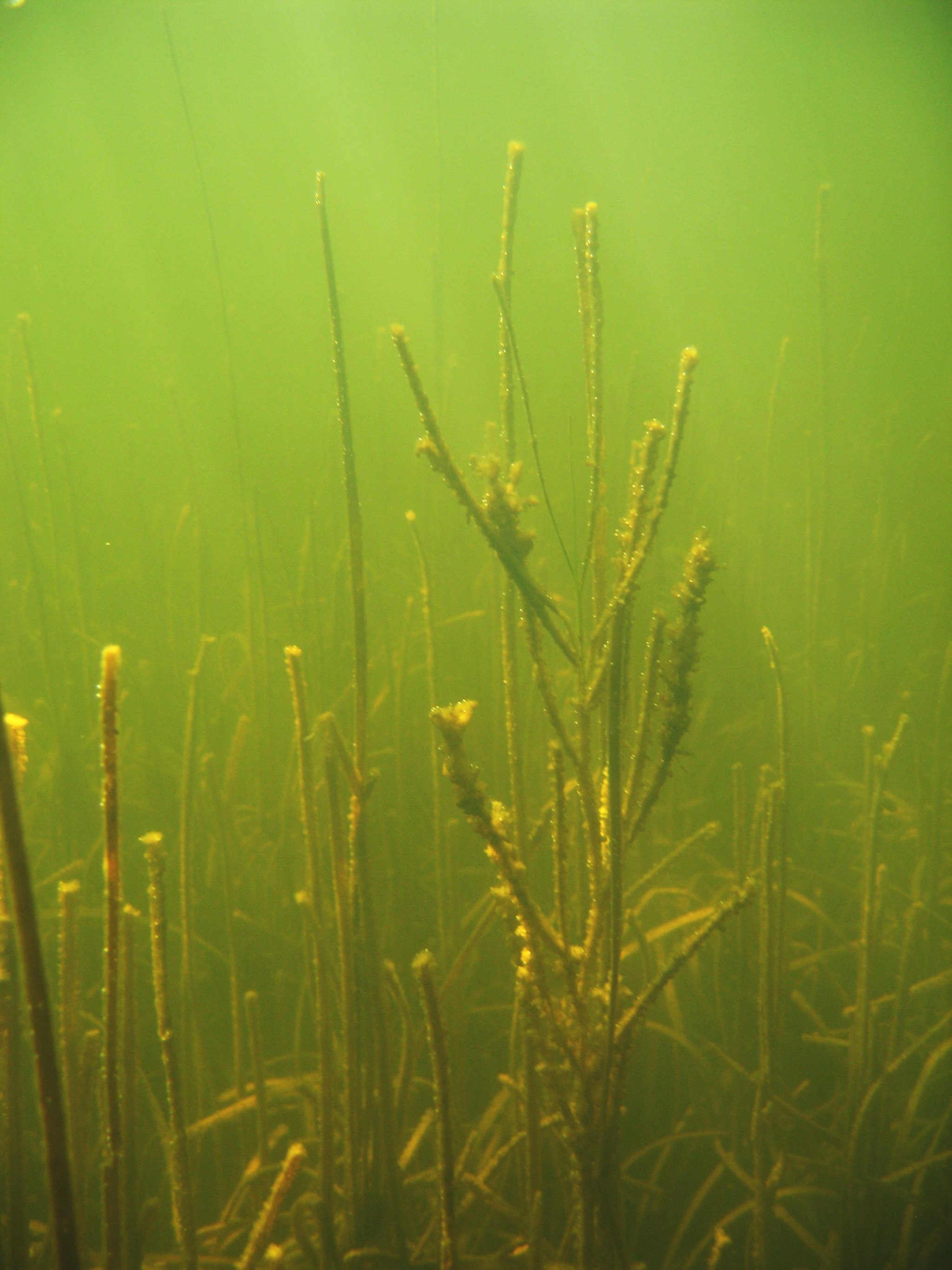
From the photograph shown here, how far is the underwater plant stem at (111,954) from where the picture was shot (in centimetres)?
35

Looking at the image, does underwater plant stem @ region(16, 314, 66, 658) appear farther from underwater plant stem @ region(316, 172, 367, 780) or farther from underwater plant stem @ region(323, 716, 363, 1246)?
underwater plant stem @ region(323, 716, 363, 1246)

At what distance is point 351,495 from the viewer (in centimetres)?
56

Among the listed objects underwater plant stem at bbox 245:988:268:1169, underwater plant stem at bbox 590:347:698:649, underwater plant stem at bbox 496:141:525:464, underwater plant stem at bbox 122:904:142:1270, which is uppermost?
underwater plant stem at bbox 496:141:525:464

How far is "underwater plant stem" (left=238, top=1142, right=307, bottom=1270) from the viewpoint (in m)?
0.48

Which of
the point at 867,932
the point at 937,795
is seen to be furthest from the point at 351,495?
the point at 937,795

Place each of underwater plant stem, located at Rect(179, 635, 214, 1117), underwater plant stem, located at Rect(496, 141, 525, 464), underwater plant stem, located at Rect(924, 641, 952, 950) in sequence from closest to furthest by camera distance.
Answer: underwater plant stem, located at Rect(496, 141, 525, 464) < underwater plant stem, located at Rect(179, 635, 214, 1117) < underwater plant stem, located at Rect(924, 641, 952, 950)

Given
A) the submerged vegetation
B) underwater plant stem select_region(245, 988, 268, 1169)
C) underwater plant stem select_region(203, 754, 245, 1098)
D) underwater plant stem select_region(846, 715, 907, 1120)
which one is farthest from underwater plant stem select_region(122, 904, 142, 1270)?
underwater plant stem select_region(846, 715, 907, 1120)

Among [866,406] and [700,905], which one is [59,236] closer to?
[866,406]

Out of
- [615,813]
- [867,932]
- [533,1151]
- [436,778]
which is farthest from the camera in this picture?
[436,778]

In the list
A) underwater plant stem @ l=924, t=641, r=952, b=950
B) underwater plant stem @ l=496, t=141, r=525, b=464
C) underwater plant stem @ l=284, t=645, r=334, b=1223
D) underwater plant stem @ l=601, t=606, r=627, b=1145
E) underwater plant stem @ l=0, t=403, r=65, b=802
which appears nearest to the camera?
underwater plant stem @ l=601, t=606, r=627, b=1145

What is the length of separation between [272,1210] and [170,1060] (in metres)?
0.14

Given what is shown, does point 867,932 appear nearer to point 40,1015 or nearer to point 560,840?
point 560,840

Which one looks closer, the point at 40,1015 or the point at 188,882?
the point at 40,1015

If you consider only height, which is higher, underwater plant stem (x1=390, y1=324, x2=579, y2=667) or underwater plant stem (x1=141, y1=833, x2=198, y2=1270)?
underwater plant stem (x1=390, y1=324, x2=579, y2=667)
